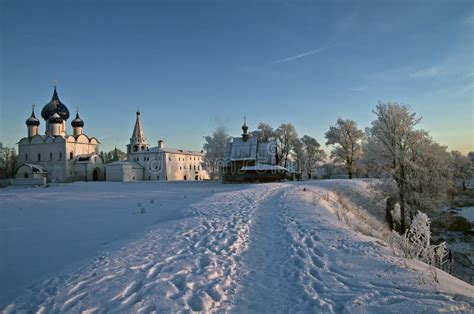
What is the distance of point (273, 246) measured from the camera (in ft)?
21.0

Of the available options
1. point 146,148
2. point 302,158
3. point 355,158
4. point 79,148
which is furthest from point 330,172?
point 79,148

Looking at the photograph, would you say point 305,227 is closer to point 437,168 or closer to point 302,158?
point 437,168

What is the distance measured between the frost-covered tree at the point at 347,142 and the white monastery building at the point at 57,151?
44.0 metres

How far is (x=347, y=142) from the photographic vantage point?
42094mm

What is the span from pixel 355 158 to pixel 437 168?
930 inches

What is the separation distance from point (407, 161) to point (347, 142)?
2485cm

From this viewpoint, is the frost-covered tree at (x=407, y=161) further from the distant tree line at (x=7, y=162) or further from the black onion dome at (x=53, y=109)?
the distant tree line at (x=7, y=162)

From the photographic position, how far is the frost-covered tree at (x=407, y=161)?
17750 millimetres

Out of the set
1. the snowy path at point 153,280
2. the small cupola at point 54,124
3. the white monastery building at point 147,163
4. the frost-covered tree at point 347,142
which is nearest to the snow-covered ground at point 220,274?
the snowy path at point 153,280

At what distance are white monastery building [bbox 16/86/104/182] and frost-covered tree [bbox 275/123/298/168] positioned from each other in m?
34.9

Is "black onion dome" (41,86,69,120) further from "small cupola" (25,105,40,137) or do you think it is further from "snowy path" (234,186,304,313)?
"snowy path" (234,186,304,313)

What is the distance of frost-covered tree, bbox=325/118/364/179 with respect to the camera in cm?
4150

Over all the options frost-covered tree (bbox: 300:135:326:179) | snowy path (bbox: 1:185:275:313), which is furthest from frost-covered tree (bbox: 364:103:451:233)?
frost-covered tree (bbox: 300:135:326:179)

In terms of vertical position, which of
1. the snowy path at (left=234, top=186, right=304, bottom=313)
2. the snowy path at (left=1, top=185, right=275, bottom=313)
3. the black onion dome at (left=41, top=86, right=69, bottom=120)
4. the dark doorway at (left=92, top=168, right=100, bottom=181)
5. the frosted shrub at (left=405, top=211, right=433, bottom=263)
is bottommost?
the snowy path at (left=234, top=186, right=304, bottom=313)
